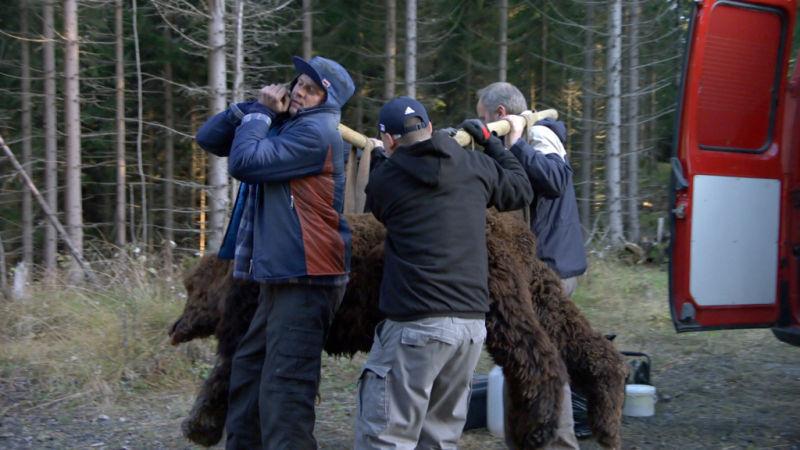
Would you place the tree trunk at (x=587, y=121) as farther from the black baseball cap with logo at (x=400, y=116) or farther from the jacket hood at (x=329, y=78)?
the black baseball cap with logo at (x=400, y=116)

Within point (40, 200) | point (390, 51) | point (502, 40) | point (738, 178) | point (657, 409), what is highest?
point (502, 40)

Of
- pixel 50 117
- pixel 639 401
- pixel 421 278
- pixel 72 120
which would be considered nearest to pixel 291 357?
pixel 421 278

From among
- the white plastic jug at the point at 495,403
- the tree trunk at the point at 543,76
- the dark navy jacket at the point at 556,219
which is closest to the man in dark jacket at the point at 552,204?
the dark navy jacket at the point at 556,219

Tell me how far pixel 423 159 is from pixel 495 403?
2.30 metres

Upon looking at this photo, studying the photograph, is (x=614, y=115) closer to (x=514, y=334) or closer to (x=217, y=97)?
(x=217, y=97)

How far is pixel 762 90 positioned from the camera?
5.33 m

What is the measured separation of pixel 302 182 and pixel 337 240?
0.32 metres

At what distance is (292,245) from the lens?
12.6 feet

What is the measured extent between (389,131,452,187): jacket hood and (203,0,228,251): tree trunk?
603 centimetres

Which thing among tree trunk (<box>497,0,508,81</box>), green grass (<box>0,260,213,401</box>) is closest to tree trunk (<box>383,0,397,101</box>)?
tree trunk (<box>497,0,508,81</box>)

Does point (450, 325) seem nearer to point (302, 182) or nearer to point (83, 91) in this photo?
point (302, 182)

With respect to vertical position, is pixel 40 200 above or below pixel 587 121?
below

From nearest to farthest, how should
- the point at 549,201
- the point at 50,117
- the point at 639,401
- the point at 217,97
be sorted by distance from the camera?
the point at 549,201 < the point at 639,401 < the point at 217,97 < the point at 50,117

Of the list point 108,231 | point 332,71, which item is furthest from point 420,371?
point 108,231
